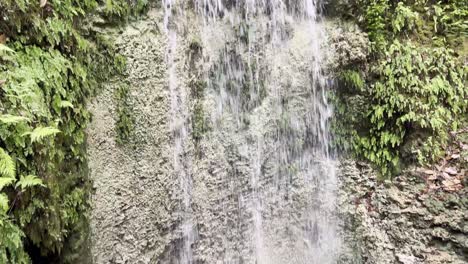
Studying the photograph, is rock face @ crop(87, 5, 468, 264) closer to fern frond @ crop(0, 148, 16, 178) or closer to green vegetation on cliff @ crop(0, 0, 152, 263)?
green vegetation on cliff @ crop(0, 0, 152, 263)

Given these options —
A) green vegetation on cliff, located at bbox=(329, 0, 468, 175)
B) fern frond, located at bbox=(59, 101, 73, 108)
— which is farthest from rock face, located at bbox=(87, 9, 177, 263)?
green vegetation on cliff, located at bbox=(329, 0, 468, 175)

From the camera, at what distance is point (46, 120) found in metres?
2.83

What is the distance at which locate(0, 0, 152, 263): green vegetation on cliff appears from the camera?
2.53m

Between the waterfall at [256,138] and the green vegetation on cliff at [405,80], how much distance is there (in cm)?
49

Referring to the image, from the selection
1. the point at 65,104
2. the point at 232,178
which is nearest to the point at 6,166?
the point at 65,104

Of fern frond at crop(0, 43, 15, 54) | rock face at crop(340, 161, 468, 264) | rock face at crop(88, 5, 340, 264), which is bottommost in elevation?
rock face at crop(340, 161, 468, 264)

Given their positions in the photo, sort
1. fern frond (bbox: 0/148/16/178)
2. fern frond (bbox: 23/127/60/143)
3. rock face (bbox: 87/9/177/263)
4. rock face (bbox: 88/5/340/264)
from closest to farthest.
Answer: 1. fern frond (bbox: 0/148/16/178)
2. fern frond (bbox: 23/127/60/143)
3. rock face (bbox: 87/9/177/263)
4. rock face (bbox: 88/5/340/264)

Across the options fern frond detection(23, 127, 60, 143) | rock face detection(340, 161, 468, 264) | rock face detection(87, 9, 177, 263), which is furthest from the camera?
rock face detection(340, 161, 468, 264)

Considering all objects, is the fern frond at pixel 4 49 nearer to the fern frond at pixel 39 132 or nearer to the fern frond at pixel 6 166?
the fern frond at pixel 39 132

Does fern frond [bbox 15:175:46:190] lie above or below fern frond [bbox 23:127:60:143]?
below

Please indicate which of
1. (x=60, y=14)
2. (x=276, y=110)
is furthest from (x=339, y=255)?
(x=60, y=14)

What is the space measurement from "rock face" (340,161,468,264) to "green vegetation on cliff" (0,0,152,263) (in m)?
3.40

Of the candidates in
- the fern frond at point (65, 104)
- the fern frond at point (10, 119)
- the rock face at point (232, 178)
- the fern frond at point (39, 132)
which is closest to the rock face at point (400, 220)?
the rock face at point (232, 178)

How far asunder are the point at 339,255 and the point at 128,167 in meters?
3.08
